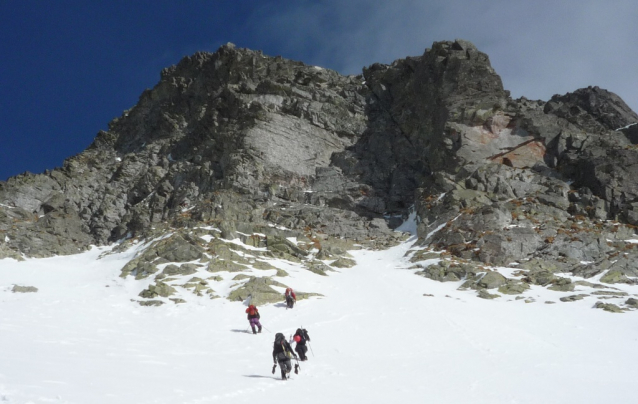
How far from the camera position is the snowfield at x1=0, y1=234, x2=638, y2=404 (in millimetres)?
10930

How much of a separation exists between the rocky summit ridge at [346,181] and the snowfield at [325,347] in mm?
3154

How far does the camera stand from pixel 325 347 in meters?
16.8

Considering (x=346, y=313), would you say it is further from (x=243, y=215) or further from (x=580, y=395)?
(x=243, y=215)

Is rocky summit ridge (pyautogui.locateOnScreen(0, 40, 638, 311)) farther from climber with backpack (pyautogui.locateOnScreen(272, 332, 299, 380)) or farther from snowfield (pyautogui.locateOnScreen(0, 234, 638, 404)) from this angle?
climber with backpack (pyautogui.locateOnScreen(272, 332, 299, 380))

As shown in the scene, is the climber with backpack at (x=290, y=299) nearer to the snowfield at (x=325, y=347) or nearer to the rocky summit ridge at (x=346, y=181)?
the snowfield at (x=325, y=347)

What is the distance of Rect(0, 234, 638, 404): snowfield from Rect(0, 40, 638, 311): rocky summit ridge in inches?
124

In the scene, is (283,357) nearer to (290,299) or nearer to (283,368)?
(283,368)

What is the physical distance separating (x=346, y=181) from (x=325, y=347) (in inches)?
1541

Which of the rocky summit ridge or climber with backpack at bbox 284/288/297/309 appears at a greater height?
the rocky summit ridge

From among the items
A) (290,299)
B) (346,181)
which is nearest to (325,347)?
(290,299)

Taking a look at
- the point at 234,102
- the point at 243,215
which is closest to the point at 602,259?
the point at 243,215

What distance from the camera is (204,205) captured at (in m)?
43.0

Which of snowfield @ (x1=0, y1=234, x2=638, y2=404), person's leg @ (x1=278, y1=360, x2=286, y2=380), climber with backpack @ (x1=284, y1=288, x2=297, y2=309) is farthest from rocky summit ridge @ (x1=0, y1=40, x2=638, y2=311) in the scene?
person's leg @ (x1=278, y1=360, x2=286, y2=380)

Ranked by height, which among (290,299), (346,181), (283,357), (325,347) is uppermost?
(346,181)
